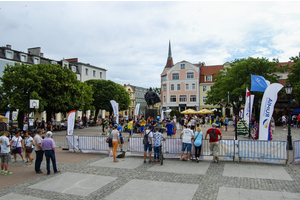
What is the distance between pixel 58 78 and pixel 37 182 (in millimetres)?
21489

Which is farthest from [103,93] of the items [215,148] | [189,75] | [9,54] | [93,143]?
[215,148]

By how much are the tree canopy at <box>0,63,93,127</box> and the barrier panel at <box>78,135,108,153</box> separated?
12.8 metres

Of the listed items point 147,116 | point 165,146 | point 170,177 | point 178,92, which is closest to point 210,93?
point 178,92

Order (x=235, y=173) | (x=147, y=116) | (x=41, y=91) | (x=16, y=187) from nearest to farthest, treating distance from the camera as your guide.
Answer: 1. (x=16, y=187)
2. (x=235, y=173)
3. (x=147, y=116)
4. (x=41, y=91)

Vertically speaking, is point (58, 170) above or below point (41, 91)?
below

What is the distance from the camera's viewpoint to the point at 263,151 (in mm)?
9836

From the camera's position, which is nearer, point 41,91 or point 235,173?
point 235,173

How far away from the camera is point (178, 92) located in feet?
195

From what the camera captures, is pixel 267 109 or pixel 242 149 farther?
pixel 267 109

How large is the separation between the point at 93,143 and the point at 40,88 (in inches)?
630

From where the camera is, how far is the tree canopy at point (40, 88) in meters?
24.6

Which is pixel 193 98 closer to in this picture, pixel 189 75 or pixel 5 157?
pixel 189 75

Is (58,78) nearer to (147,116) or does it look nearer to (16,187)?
(147,116)

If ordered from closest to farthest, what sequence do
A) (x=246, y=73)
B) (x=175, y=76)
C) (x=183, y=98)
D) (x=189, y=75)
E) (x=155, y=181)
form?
(x=155, y=181), (x=246, y=73), (x=189, y=75), (x=183, y=98), (x=175, y=76)
